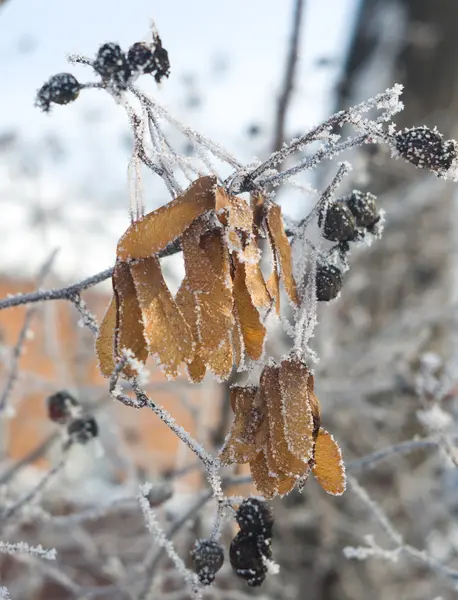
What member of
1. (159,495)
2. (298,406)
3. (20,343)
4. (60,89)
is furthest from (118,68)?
(159,495)

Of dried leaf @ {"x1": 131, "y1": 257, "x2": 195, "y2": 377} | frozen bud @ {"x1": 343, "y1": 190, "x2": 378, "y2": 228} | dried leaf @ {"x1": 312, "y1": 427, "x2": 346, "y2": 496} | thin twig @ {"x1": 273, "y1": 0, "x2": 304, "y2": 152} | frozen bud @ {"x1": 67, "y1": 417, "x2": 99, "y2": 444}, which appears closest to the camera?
dried leaf @ {"x1": 131, "y1": 257, "x2": 195, "y2": 377}

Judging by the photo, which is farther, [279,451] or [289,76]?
[289,76]

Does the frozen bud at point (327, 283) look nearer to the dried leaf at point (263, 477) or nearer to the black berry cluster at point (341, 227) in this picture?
the black berry cluster at point (341, 227)

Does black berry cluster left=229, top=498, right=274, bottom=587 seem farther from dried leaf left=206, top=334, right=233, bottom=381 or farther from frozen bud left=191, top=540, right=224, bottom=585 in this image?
dried leaf left=206, top=334, right=233, bottom=381

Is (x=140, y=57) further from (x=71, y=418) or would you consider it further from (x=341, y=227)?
(x=71, y=418)

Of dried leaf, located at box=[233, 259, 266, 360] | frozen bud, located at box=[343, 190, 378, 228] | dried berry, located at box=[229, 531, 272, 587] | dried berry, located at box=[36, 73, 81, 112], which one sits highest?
dried berry, located at box=[36, 73, 81, 112]

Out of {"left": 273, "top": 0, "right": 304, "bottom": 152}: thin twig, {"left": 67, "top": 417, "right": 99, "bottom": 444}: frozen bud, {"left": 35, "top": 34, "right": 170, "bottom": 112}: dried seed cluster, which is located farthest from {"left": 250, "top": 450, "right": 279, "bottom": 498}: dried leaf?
{"left": 273, "top": 0, "right": 304, "bottom": 152}: thin twig

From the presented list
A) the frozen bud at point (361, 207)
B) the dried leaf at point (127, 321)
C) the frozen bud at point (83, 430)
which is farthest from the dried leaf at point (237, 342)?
the frozen bud at point (83, 430)
